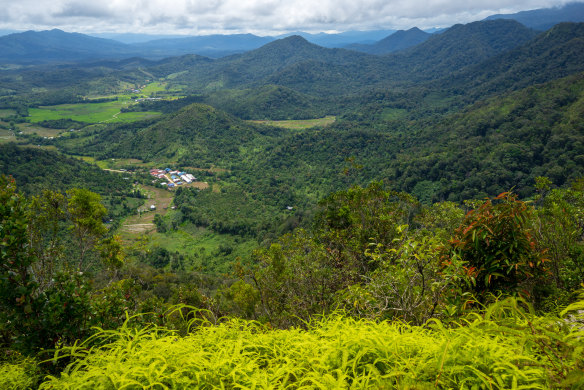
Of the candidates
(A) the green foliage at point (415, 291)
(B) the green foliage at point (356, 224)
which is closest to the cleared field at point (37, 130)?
(B) the green foliage at point (356, 224)

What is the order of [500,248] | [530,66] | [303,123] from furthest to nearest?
[303,123] → [530,66] → [500,248]

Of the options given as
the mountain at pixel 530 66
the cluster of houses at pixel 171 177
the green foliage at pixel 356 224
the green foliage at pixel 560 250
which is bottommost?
the cluster of houses at pixel 171 177

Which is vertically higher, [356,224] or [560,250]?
[560,250]

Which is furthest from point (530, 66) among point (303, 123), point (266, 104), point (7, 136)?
point (7, 136)

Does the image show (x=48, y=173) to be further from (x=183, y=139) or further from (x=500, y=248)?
(x=500, y=248)

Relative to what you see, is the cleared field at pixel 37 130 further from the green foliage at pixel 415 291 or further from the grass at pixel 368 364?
the green foliage at pixel 415 291

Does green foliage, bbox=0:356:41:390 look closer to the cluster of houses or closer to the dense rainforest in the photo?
the dense rainforest

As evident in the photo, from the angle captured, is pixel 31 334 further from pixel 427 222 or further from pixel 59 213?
pixel 427 222
